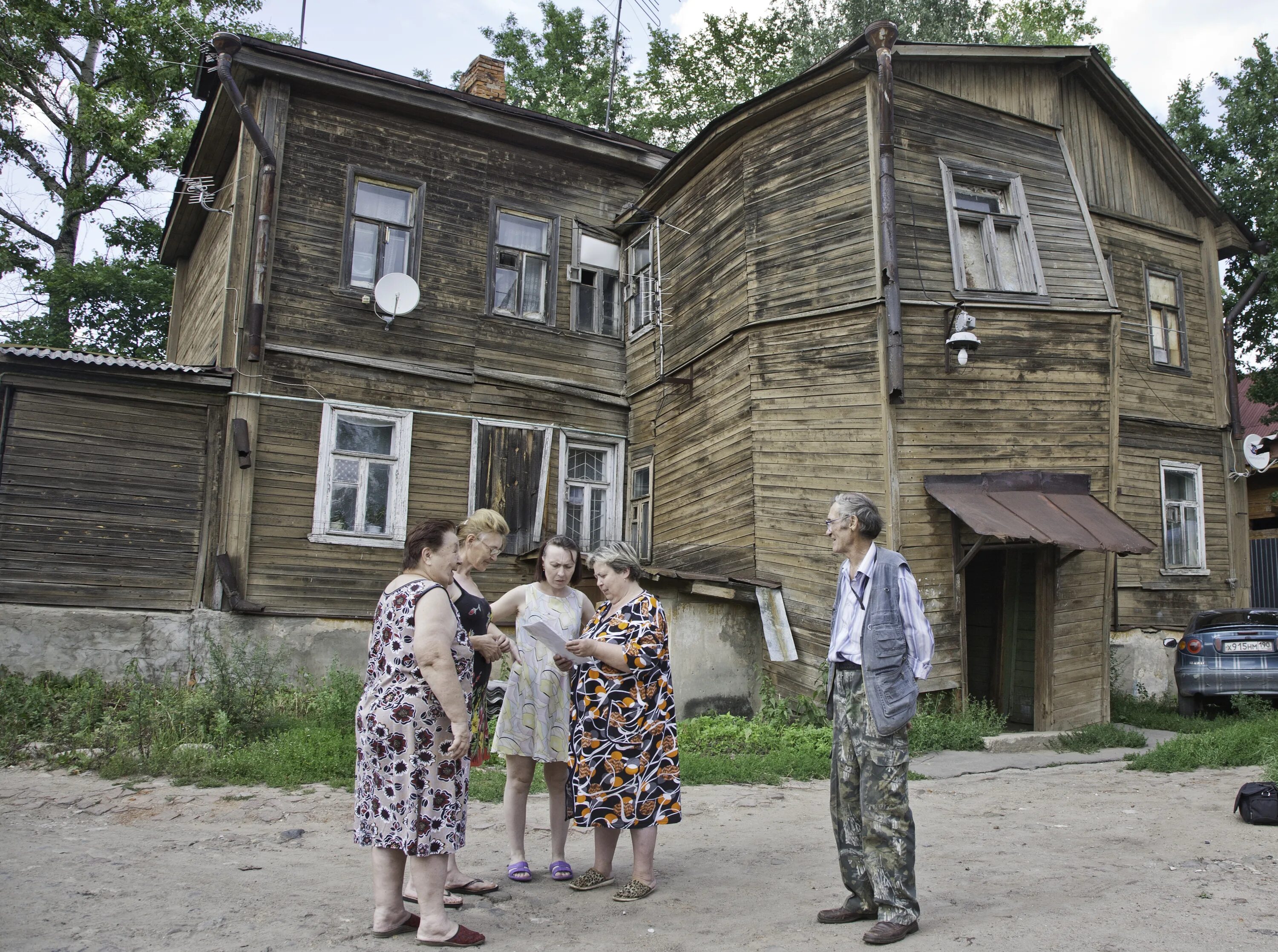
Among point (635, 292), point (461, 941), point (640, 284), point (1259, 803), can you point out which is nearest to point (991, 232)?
point (640, 284)

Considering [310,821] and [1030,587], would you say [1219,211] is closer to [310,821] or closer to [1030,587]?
[1030,587]

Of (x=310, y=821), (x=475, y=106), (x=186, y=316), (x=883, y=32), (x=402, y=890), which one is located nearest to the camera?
(x=402, y=890)

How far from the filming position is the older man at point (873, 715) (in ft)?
12.8

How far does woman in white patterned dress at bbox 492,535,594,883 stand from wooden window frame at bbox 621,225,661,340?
919cm

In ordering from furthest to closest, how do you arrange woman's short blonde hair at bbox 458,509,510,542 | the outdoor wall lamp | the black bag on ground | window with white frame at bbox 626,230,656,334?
window with white frame at bbox 626,230,656,334 → the outdoor wall lamp → the black bag on ground → woman's short blonde hair at bbox 458,509,510,542

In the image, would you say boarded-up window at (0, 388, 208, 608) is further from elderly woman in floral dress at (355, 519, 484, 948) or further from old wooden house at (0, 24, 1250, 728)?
elderly woman in floral dress at (355, 519, 484, 948)

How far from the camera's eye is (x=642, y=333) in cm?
1400

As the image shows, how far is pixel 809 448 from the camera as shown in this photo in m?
10.5

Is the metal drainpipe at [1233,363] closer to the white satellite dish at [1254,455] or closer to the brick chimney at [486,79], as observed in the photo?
the white satellite dish at [1254,455]

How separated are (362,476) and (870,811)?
9.36m

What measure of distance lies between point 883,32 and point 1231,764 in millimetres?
8182

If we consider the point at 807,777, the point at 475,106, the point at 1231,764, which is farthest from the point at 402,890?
the point at 475,106

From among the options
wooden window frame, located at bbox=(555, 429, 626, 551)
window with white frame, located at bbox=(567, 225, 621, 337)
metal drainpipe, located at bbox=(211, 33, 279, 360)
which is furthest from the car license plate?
metal drainpipe, located at bbox=(211, 33, 279, 360)

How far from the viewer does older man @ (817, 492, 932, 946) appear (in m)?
3.90
